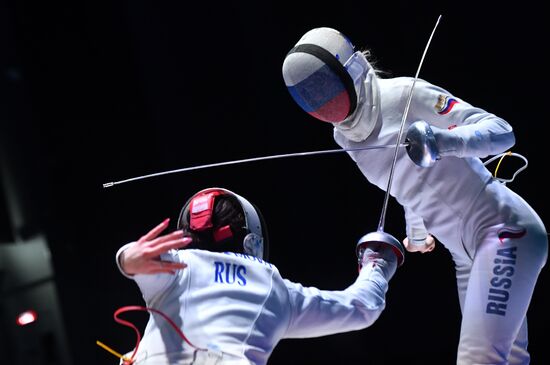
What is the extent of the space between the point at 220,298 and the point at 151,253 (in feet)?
0.66

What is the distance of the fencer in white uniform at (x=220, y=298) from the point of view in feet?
4.82

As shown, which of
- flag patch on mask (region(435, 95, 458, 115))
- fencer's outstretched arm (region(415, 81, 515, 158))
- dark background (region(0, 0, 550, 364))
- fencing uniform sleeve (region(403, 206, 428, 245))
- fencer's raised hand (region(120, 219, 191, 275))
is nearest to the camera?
fencer's raised hand (region(120, 219, 191, 275))

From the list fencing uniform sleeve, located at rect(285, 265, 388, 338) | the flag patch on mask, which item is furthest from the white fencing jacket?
the flag patch on mask

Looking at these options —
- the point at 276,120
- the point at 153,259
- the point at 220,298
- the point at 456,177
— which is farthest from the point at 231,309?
the point at 276,120

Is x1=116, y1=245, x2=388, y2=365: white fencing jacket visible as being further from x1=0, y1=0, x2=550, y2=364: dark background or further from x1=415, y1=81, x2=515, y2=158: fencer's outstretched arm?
x1=0, y1=0, x2=550, y2=364: dark background

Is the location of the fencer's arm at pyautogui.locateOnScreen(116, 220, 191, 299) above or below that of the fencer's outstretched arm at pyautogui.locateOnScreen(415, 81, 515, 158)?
below

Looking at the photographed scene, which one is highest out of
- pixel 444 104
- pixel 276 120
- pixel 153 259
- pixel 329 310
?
pixel 444 104

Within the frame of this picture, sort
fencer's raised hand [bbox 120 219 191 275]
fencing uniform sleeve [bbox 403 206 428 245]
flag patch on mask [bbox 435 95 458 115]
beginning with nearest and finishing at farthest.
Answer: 1. fencer's raised hand [bbox 120 219 191 275]
2. flag patch on mask [bbox 435 95 458 115]
3. fencing uniform sleeve [bbox 403 206 428 245]

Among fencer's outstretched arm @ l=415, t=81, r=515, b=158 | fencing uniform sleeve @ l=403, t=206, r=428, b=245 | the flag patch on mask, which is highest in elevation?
the flag patch on mask

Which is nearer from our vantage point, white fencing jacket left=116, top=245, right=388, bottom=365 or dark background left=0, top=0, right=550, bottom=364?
white fencing jacket left=116, top=245, right=388, bottom=365

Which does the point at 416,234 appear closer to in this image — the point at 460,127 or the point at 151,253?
the point at 460,127

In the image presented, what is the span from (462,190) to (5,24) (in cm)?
161

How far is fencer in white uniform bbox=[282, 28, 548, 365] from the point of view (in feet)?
5.26

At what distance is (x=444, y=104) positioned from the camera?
5.62 feet
